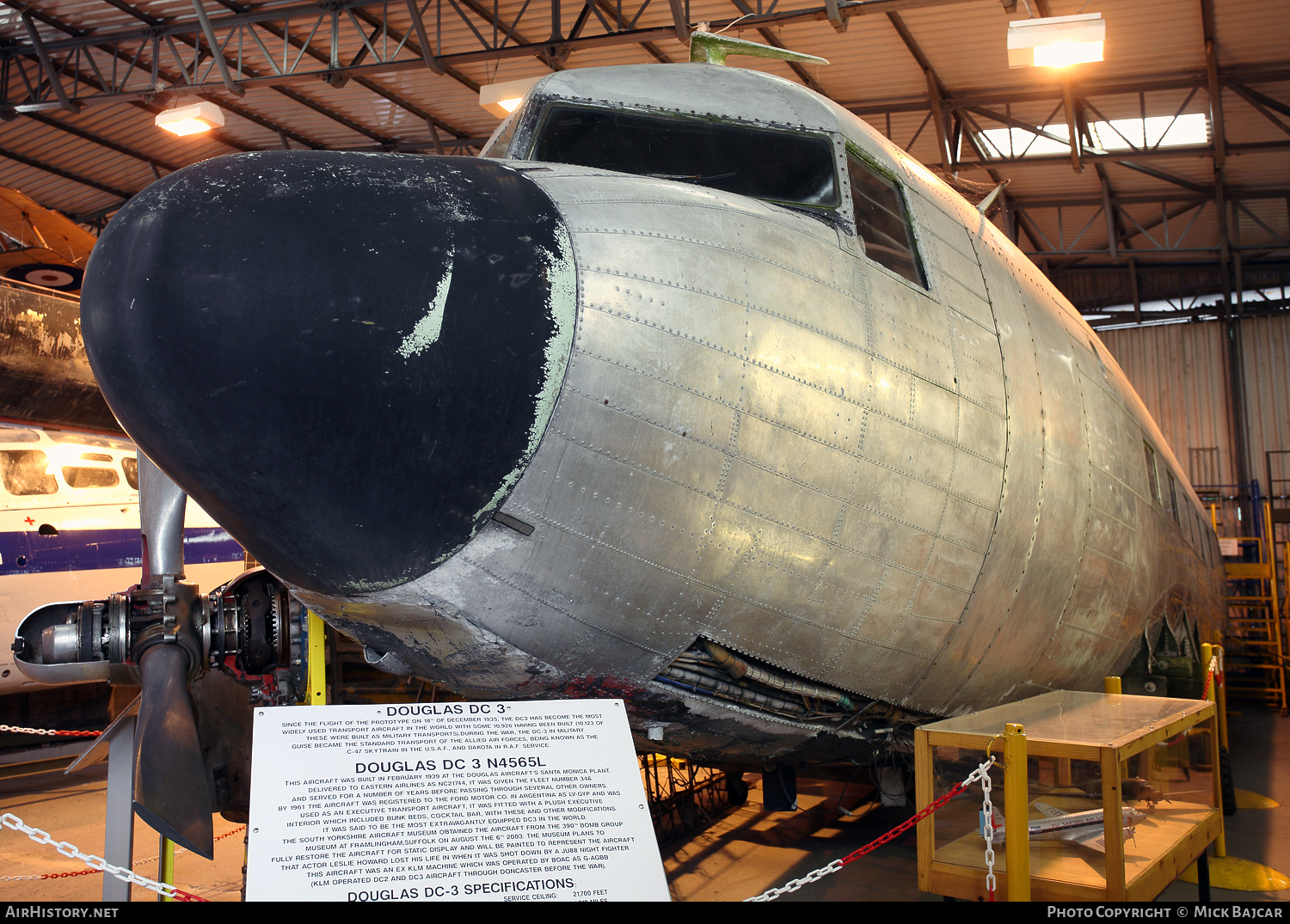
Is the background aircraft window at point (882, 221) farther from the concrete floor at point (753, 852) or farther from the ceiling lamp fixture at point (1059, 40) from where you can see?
the ceiling lamp fixture at point (1059, 40)

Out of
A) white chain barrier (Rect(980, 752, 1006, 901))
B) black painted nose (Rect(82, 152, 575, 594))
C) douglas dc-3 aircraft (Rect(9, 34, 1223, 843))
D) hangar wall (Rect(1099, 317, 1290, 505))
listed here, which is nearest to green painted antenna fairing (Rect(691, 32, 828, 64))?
douglas dc-3 aircraft (Rect(9, 34, 1223, 843))

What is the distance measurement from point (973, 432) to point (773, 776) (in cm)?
276

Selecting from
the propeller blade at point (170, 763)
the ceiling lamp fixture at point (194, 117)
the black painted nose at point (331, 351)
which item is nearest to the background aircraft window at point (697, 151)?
the black painted nose at point (331, 351)

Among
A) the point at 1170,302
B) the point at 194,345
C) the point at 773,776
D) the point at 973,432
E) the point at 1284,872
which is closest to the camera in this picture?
the point at 194,345

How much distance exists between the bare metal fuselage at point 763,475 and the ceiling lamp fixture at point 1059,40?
8274 millimetres

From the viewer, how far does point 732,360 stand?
3670mm

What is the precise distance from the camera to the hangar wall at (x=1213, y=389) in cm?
2661

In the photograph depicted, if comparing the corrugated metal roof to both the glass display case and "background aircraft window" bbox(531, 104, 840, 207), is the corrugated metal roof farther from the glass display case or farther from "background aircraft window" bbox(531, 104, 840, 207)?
the glass display case

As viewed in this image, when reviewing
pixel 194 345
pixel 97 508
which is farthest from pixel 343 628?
pixel 97 508

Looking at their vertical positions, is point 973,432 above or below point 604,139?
below

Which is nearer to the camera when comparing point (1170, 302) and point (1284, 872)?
point (1284, 872)

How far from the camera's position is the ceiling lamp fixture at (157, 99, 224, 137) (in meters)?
16.5

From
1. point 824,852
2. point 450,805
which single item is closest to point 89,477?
point 824,852
